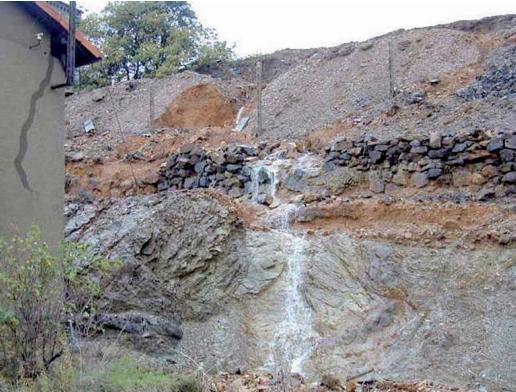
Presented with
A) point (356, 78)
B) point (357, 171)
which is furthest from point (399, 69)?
point (357, 171)

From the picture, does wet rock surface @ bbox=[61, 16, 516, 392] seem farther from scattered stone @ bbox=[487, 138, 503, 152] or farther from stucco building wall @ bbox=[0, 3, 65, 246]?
stucco building wall @ bbox=[0, 3, 65, 246]

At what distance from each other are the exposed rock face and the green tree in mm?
21153

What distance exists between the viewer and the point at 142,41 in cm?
3706

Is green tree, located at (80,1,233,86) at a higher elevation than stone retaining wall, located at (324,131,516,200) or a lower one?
higher

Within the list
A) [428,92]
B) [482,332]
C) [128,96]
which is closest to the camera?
[482,332]

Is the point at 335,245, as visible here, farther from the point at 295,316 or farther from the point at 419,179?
the point at 419,179

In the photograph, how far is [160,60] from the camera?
36.1 m

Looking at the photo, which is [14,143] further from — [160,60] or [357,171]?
[160,60]

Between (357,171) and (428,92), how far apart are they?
540 cm

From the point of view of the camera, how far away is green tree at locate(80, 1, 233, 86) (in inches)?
1400

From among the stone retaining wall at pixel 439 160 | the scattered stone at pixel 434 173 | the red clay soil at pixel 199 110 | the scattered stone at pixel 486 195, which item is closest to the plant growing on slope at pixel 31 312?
the scattered stone at pixel 486 195

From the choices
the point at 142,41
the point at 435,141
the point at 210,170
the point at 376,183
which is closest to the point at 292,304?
the point at 376,183

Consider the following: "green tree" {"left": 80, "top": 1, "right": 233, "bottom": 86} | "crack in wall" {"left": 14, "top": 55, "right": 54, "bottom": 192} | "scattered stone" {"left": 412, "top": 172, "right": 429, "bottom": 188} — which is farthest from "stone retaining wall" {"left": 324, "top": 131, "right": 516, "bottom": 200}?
"green tree" {"left": 80, "top": 1, "right": 233, "bottom": 86}

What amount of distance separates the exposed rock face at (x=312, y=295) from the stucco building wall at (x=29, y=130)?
2.26 m
